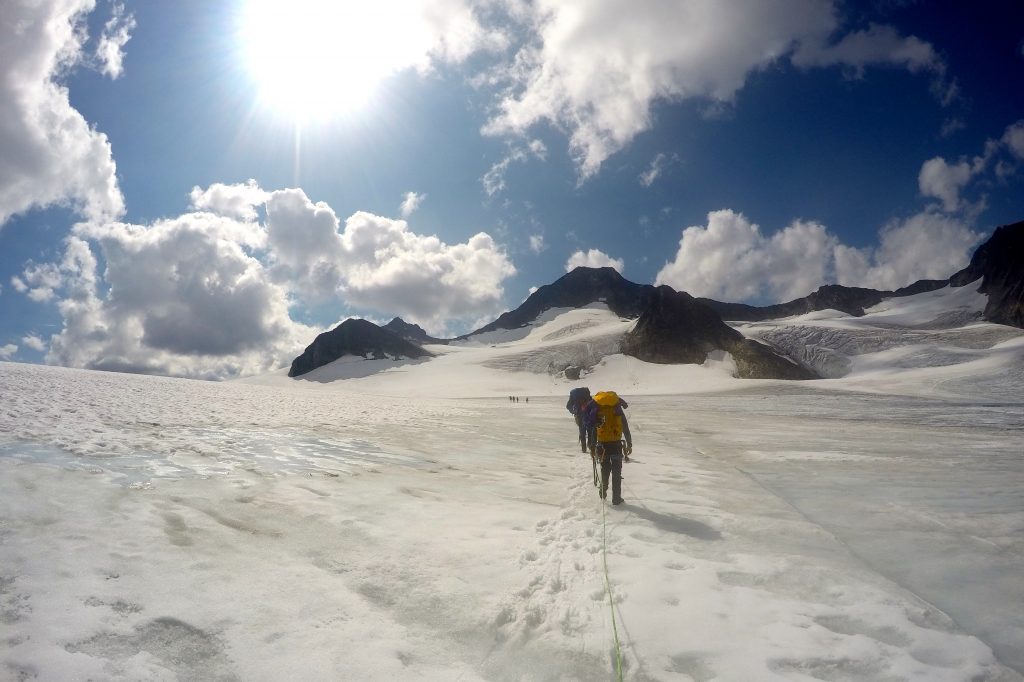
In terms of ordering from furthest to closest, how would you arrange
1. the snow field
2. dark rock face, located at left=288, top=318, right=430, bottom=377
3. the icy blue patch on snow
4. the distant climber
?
dark rock face, located at left=288, top=318, right=430, bottom=377 < the distant climber < the icy blue patch on snow < the snow field

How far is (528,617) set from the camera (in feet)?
15.1

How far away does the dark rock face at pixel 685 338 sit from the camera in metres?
89.8

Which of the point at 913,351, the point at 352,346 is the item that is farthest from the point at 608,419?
the point at 352,346

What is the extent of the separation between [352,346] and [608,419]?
515ft

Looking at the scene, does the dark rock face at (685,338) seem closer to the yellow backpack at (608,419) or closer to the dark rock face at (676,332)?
the dark rock face at (676,332)

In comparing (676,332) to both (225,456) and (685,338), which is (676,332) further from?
(225,456)

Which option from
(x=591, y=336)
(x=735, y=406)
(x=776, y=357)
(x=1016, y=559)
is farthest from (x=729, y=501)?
(x=591, y=336)

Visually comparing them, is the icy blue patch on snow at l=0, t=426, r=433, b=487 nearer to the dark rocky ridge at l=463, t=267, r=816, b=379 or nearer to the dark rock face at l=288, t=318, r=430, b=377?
the dark rocky ridge at l=463, t=267, r=816, b=379

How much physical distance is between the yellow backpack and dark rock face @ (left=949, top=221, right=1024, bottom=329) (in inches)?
5601

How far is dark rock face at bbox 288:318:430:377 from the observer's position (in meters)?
152

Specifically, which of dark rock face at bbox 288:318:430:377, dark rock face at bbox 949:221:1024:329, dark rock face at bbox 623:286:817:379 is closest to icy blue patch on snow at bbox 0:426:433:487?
dark rock face at bbox 623:286:817:379

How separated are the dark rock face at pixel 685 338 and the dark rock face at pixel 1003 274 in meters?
64.1

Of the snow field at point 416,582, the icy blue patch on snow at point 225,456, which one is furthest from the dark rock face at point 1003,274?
the icy blue patch on snow at point 225,456

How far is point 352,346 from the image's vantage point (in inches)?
6181
